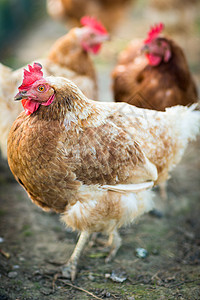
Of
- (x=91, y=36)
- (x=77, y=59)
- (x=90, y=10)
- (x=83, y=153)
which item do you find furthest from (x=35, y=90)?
(x=90, y=10)

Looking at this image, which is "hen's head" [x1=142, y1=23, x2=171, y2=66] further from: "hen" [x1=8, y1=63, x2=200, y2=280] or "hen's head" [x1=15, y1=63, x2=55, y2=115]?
"hen's head" [x1=15, y1=63, x2=55, y2=115]

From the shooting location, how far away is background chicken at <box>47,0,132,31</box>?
6.39m

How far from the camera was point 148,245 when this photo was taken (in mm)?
2998

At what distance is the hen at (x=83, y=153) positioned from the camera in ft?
6.93

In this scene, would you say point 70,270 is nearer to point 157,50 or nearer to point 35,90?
point 35,90

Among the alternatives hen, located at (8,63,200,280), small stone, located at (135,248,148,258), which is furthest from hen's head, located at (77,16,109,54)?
small stone, located at (135,248,148,258)

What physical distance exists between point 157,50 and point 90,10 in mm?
3919

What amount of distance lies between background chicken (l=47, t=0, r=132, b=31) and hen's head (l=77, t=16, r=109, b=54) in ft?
9.10

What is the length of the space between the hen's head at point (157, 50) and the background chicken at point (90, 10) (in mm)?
3699

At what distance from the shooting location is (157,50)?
3.13m

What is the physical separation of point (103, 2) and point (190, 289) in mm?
5865

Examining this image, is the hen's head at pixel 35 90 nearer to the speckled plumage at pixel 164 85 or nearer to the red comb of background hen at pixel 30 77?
the red comb of background hen at pixel 30 77

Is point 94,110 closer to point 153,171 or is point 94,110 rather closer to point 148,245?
point 153,171

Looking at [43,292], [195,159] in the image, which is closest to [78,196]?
[43,292]
